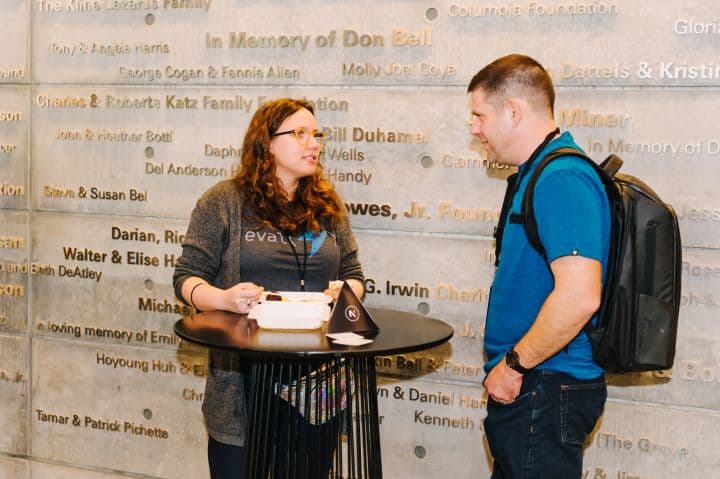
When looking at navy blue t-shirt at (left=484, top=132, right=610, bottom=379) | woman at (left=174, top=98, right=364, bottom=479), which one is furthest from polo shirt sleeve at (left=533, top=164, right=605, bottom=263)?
woman at (left=174, top=98, right=364, bottom=479)

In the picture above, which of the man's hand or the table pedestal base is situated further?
the table pedestal base

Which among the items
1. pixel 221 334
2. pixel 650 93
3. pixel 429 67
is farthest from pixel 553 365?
pixel 429 67

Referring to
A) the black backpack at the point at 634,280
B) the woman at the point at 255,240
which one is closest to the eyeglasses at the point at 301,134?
the woman at the point at 255,240

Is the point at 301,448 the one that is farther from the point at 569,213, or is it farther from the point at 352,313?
the point at 569,213

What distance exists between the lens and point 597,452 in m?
3.23

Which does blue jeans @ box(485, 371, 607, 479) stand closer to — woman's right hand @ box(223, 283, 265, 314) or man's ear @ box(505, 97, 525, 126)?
man's ear @ box(505, 97, 525, 126)

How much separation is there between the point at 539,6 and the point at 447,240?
933mm

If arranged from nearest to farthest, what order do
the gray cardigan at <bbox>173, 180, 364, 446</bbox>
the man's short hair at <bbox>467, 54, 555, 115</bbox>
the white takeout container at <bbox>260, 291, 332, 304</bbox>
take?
the man's short hair at <bbox>467, 54, 555, 115</bbox> < the white takeout container at <bbox>260, 291, 332, 304</bbox> < the gray cardigan at <bbox>173, 180, 364, 446</bbox>

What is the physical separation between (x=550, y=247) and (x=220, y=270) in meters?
1.14

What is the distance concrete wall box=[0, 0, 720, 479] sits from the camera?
3088 millimetres

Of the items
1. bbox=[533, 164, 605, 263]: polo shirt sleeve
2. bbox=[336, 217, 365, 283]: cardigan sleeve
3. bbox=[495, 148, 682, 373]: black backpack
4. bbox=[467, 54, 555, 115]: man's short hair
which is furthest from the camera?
bbox=[336, 217, 365, 283]: cardigan sleeve

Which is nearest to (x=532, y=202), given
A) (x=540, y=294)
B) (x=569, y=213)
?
(x=569, y=213)

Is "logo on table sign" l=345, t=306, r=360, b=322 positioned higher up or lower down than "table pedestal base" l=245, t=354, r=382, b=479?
higher up

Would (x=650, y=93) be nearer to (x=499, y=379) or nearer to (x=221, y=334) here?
(x=499, y=379)
